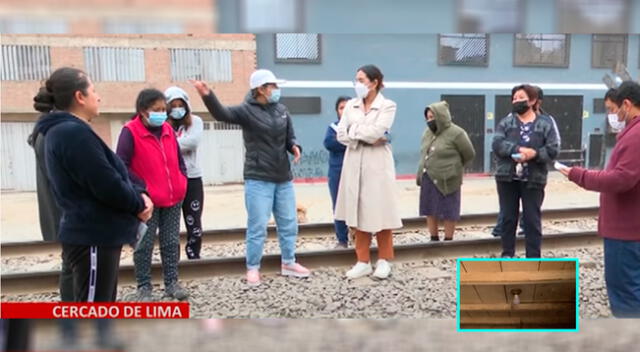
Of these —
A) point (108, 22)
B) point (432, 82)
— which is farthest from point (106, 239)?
point (432, 82)

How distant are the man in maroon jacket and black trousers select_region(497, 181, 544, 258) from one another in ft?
4.25

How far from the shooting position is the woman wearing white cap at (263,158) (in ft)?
13.0

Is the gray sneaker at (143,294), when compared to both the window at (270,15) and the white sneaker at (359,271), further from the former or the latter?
the window at (270,15)

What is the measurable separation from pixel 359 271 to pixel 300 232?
2.15m

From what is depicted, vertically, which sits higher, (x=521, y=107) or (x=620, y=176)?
(x=521, y=107)

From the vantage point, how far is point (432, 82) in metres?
7.58

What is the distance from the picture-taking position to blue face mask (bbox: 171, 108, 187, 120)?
434cm

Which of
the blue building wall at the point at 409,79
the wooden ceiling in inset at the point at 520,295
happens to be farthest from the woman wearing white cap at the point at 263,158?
the wooden ceiling in inset at the point at 520,295

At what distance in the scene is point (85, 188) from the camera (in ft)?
7.77

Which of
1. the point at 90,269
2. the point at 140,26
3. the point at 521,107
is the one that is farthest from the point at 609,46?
the point at 90,269

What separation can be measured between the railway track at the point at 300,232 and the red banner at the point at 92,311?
10.9 feet

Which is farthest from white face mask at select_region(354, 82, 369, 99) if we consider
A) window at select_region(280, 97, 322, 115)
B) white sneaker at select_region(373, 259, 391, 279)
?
window at select_region(280, 97, 322, 115)

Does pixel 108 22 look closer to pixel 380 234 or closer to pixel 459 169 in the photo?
pixel 380 234

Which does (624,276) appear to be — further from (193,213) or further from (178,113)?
(178,113)
